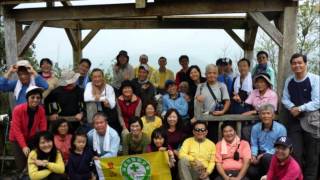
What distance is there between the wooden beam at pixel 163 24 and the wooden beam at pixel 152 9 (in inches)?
92.9

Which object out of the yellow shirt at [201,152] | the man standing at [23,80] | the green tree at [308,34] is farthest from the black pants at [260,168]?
the green tree at [308,34]

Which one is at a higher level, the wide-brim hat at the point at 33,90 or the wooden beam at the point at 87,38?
the wooden beam at the point at 87,38

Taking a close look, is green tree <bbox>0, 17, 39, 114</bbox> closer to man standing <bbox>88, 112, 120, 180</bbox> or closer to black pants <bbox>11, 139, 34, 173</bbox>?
black pants <bbox>11, 139, 34, 173</bbox>

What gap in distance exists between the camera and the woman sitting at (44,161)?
6316 millimetres

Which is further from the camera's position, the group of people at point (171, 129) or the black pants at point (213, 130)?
the black pants at point (213, 130)

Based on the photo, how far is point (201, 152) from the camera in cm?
669

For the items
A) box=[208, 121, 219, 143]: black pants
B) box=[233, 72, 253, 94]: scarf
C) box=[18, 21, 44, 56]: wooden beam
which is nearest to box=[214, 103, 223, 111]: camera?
box=[208, 121, 219, 143]: black pants

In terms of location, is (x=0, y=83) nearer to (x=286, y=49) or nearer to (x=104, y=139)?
(x=104, y=139)

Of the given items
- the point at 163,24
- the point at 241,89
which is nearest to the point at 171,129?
the point at 241,89

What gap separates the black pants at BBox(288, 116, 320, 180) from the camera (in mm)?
6668

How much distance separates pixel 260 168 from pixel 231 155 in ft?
1.39

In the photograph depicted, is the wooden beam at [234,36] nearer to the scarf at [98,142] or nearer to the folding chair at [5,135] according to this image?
the scarf at [98,142]

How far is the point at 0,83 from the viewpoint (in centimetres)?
721

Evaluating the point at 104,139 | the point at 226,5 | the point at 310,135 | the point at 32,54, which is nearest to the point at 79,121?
the point at 104,139
